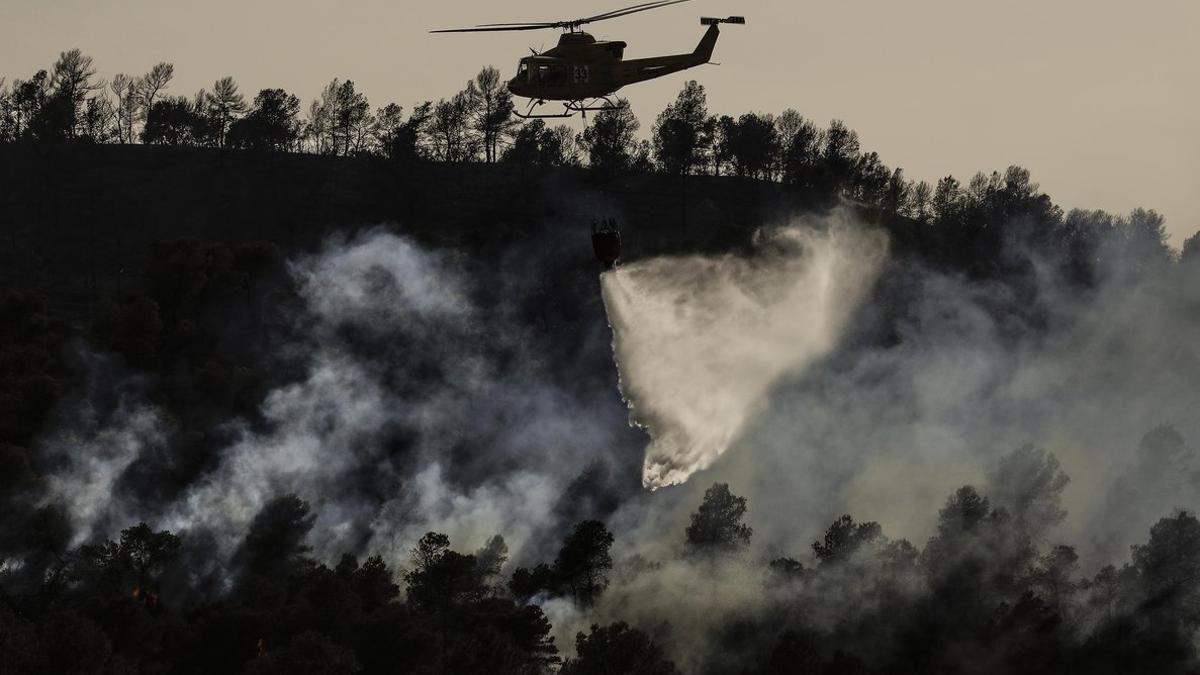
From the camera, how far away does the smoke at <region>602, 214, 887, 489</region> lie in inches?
4852

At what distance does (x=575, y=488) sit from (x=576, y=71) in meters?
74.2

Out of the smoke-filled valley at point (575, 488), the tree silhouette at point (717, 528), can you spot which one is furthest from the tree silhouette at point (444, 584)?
the tree silhouette at point (717, 528)

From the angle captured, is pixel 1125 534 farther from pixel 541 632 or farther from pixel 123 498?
pixel 123 498

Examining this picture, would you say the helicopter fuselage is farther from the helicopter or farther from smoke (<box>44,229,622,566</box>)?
smoke (<box>44,229,622,566</box>)

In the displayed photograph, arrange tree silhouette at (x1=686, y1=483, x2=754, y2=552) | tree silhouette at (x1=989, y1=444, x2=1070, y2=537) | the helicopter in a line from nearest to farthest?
the helicopter, tree silhouette at (x1=989, y1=444, x2=1070, y2=537), tree silhouette at (x1=686, y1=483, x2=754, y2=552)

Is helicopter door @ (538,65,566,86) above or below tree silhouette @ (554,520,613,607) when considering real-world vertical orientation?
above

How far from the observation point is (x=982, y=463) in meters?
175

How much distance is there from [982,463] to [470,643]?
79634 mm

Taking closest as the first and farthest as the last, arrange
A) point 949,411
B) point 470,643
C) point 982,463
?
point 470,643
point 982,463
point 949,411

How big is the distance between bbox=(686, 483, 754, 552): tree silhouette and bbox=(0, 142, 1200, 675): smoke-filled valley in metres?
0.28

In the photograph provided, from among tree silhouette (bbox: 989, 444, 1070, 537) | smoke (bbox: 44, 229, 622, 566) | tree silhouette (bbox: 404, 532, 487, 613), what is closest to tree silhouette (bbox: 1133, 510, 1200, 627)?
tree silhouette (bbox: 989, 444, 1070, 537)

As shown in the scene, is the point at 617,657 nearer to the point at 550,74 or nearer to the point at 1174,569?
the point at 550,74

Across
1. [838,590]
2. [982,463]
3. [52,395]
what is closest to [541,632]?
[838,590]

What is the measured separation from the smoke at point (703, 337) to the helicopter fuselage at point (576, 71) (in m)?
21.7
